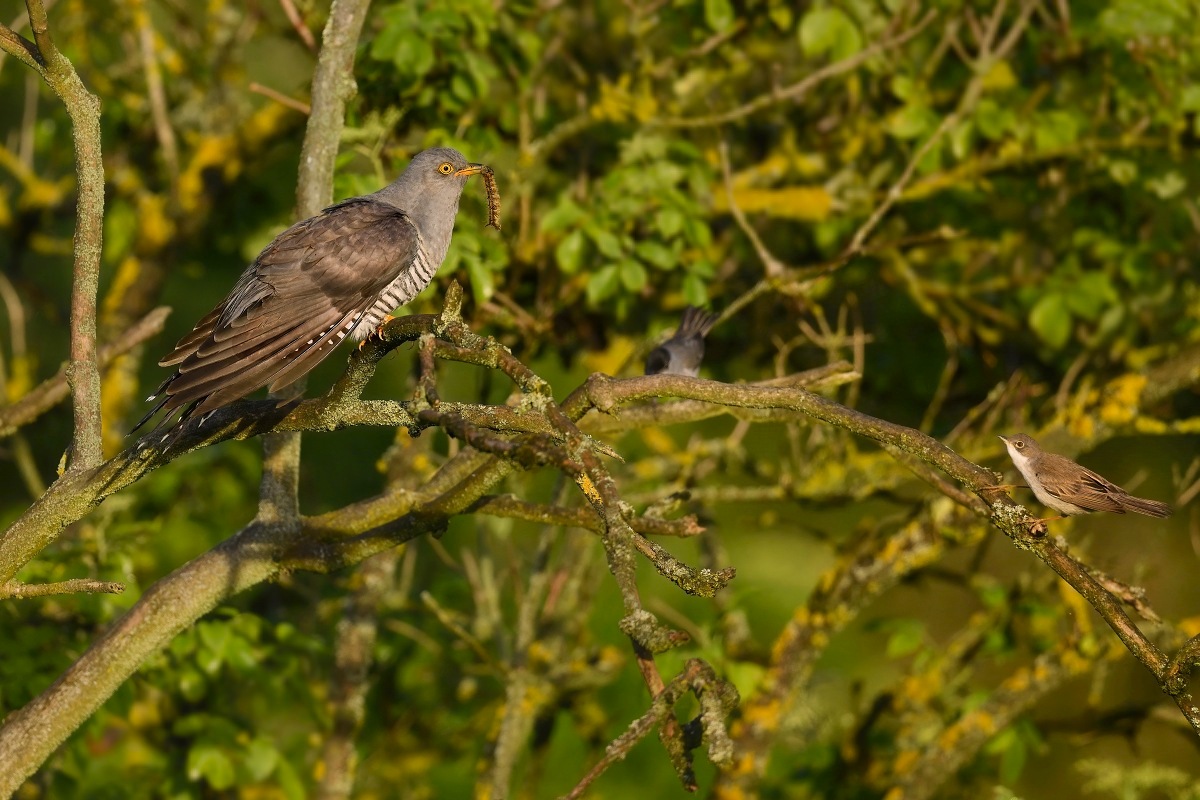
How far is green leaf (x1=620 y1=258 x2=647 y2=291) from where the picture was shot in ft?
18.2

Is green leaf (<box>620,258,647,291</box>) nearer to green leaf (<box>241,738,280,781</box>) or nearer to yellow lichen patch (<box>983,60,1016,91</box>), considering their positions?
yellow lichen patch (<box>983,60,1016,91</box>)

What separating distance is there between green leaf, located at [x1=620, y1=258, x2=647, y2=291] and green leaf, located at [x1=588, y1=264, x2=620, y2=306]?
5 cm

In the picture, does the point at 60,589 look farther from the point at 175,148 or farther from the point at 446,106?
the point at 175,148

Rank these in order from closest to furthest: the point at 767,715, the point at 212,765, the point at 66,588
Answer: the point at 66,588 → the point at 212,765 → the point at 767,715

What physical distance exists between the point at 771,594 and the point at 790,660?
195 centimetres

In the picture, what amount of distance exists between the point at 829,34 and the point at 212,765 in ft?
13.5

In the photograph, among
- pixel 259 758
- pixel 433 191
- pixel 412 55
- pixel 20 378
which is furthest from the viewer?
pixel 20 378

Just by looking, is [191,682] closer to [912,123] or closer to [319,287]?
[319,287]

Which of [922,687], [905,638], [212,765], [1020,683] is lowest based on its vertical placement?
[922,687]

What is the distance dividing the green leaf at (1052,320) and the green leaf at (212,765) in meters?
4.19

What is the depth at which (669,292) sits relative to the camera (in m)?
7.08

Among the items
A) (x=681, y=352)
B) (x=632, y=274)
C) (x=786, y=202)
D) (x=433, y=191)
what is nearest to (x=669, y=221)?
(x=632, y=274)

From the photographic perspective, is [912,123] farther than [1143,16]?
Yes

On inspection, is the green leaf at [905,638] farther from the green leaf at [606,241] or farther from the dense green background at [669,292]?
the green leaf at [606,241]
